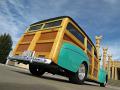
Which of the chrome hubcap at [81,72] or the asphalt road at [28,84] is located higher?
the chrome hubcap at [81,72]

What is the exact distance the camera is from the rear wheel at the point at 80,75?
9.24 m

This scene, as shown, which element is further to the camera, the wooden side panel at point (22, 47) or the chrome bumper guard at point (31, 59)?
the wooden side panel at point (22, 47)

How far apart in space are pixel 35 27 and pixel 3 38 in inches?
2147

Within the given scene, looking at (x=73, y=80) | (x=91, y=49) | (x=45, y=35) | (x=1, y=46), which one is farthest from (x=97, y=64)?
(x=1, y=46)

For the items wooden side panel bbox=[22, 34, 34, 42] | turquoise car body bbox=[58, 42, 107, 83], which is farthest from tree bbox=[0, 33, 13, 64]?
turquoise car body bbox=[58, 42, 107, 83]

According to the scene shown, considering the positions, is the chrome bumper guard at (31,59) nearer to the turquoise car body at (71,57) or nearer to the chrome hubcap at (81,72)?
the turquoise car body at (71,57)

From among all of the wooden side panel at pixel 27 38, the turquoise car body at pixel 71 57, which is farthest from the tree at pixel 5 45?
the turquoise car body at pixel 71 57

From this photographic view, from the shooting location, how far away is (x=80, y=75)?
958 centimetres

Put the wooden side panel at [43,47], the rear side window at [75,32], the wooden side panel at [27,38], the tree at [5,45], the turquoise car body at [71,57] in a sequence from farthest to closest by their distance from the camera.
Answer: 1. the tree at [5,45]
2. the wooden side panel at [27,38]
3. the rear side window at [75,32]
4. the wooden side panel at [43,47]
5. the turquoise car body at [71,57]

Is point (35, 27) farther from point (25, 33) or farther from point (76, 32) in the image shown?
point (76, 32)

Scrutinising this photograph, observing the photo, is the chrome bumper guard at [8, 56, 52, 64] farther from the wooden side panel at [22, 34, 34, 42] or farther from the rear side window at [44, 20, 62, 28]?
the rear side window at [44, 20, 62, 28]

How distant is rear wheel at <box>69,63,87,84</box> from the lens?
924 centimetres

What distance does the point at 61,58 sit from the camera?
820 cm

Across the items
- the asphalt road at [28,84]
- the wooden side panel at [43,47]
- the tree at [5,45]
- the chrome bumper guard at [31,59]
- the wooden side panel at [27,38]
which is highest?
the tree at [5,45]
